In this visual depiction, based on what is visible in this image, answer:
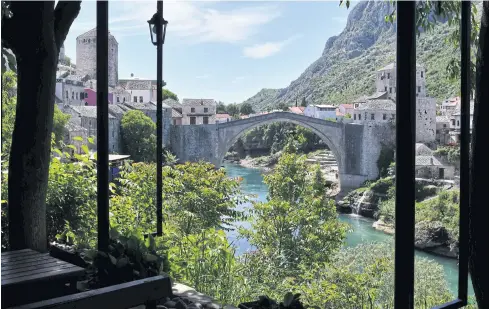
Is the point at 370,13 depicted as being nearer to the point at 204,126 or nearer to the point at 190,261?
the point at 204,126

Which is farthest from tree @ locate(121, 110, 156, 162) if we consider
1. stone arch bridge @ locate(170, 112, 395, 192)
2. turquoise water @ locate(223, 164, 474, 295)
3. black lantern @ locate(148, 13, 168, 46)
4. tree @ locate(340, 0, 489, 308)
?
tree @ locate(340, 0, 489, 308)

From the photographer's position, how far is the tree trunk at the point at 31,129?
6.24ft

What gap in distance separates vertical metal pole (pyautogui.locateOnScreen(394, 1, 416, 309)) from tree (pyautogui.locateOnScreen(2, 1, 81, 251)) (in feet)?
4.18

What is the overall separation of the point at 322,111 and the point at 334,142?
11.2 metres

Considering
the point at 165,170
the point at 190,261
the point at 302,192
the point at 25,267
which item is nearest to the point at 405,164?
the point at 25,267

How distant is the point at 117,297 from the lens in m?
1.03

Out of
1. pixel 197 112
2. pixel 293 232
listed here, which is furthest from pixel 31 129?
pixel 197 112

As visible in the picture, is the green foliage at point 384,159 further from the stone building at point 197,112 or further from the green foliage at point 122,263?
the green foliage at point 122,263

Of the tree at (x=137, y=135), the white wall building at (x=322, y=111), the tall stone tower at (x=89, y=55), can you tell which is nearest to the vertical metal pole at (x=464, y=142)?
the tree at (x=137, y=135)

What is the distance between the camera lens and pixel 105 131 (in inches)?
55.0

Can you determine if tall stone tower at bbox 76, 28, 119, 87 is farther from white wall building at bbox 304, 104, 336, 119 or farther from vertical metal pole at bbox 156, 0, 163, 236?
vertical metal pole at bbox 156, 0, 163, 236

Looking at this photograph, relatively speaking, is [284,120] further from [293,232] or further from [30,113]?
[30,113]

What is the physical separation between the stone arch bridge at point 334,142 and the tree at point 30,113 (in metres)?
21.0

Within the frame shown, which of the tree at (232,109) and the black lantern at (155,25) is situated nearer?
the black lantern at (155,25)
